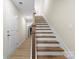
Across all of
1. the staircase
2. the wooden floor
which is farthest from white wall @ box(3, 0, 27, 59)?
the staircase

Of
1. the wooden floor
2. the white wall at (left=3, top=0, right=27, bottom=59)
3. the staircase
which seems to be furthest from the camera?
the wooden floor

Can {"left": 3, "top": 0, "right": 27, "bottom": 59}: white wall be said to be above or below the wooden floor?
above

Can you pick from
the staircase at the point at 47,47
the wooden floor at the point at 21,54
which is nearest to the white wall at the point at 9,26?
the wooden floor at the point at 21,54

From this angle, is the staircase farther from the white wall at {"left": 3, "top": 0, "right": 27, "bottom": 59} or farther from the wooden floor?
the wooden floor

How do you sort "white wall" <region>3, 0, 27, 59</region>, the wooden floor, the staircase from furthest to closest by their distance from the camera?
the wooden floor, "white wall" <region>3, 0, 27, 59</region>, the staircase

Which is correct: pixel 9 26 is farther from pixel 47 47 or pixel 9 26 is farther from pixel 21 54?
pixel 47 47

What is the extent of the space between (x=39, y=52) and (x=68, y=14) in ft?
4.44

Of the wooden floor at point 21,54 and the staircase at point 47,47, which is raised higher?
the staircase at point 47,47

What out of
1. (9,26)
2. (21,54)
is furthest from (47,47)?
(21,54)

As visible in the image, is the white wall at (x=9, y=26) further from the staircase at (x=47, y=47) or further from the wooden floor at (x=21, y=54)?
the staircase at (x=47, y=47)

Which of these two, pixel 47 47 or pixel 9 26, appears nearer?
pixel 47 47

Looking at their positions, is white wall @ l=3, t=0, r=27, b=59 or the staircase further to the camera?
white wall @ l=3, t=0, r=27, b=59
